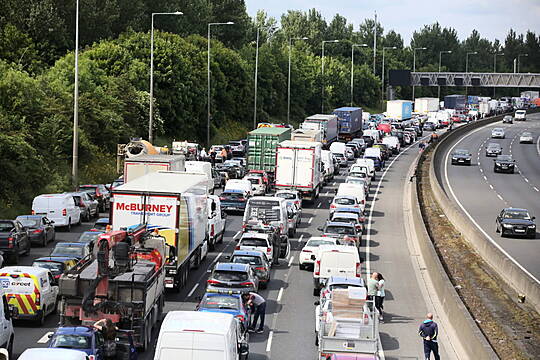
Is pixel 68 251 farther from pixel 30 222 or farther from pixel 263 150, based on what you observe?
pixel 263 150

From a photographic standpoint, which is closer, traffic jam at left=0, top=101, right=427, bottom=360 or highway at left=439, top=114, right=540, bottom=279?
traffic jam at left=0, top=101, right=427, bottom=360

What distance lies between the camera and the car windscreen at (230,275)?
29.2 m


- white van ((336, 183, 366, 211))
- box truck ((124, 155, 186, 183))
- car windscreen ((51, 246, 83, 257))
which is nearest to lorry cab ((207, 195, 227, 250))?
box truck ((124, 155, 186, 183))

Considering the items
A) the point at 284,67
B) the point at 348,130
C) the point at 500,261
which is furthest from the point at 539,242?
the point at 284,67

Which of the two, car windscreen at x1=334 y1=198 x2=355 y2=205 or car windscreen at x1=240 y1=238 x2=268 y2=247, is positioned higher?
car windscreen at x1=334 y1=198 x2=355 y2=205

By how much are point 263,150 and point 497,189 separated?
61.9ft

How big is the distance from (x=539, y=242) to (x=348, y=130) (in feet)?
189

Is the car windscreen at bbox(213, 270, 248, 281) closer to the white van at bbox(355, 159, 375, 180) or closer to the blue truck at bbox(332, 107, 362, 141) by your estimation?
the white van at bbox(355, 159, 375, 180)

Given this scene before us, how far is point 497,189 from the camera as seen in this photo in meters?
68.7

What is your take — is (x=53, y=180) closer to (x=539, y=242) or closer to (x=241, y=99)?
(x=539, y=242)

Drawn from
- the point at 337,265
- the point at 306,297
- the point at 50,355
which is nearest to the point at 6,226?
the point at 306,297

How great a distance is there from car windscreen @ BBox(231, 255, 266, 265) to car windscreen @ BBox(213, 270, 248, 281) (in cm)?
335

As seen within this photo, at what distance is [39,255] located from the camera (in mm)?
38000

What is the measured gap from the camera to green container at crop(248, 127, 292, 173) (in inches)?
2318
